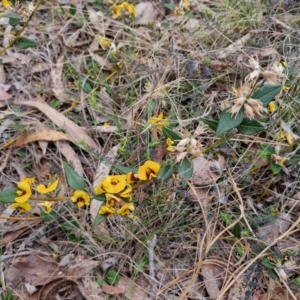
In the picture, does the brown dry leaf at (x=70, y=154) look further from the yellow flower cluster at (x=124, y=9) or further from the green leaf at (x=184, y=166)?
the yellow flower cluster at (x=124, y=9)

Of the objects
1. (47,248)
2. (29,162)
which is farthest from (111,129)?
(47,248)

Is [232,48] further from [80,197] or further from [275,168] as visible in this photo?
[80,197]

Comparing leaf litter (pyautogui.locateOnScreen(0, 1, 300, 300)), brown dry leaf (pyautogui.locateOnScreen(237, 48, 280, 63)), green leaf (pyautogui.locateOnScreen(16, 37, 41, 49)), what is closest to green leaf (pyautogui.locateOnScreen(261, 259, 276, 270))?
leaf litter (pyautogui.locateOnScreen(0, 1, 300, 300))

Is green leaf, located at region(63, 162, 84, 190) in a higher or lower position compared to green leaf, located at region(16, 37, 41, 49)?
lower

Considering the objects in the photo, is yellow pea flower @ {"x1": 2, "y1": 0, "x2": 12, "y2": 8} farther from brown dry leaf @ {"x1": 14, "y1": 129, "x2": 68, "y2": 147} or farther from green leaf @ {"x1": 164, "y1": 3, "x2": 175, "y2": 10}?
green leaf @ {"x1": 164, "y1": 3, "x2": 175, "y2": 10}

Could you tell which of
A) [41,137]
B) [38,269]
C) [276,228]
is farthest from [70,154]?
[276,228]

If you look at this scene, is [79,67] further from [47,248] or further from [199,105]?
[47,248]
